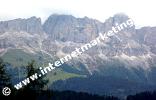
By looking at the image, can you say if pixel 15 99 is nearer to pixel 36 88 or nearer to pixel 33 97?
pixel 33 97

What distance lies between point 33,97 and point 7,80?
729 cm

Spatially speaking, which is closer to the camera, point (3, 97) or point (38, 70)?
point (3, 97)

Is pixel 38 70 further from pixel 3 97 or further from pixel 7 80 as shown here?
pixel 3 97

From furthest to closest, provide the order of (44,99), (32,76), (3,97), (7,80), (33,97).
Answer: (44,99) → (32,76) → (7,80) → (33,97) → (3,97)

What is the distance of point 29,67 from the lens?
88.0m

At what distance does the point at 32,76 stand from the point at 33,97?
1706 cm

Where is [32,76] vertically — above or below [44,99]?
above

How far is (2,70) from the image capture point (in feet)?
247

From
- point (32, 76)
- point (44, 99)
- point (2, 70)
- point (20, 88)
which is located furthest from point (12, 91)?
point (44, 99)

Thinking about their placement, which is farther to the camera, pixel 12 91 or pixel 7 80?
pixel 7 80

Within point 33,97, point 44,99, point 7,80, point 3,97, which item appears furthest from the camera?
point 44,99

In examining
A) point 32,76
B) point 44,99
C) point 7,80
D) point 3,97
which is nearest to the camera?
point 3,97

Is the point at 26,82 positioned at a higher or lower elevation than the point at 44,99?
higher

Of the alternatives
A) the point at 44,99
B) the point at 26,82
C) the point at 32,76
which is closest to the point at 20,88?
the point at 26,82
